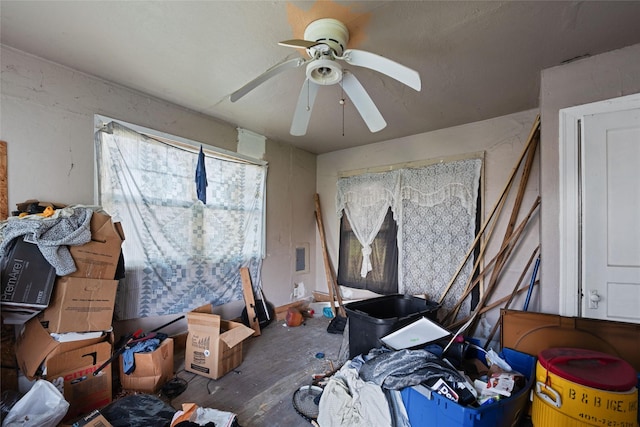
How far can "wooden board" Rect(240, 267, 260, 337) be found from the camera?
321 centimetres

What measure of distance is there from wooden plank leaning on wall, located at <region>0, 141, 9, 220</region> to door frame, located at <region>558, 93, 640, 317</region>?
3.71 meters

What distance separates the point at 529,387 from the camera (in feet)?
4.70

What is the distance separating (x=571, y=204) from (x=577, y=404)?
1.21m

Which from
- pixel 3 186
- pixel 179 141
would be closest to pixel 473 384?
pixel 179 141

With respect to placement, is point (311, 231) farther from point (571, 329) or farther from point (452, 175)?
point (571, 329)

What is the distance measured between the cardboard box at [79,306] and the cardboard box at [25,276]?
7 cm

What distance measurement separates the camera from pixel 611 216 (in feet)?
Result: 5.74

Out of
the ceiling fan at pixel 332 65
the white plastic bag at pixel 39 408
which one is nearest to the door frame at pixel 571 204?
the ceiling fan at pixel 332 65

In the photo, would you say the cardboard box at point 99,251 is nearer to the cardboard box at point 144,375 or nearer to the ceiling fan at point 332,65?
the cardboard box at point 144,375

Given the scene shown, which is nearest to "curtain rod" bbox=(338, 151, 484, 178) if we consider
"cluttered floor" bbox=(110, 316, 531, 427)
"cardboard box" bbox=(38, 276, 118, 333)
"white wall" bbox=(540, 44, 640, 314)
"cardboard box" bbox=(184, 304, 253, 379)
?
"white wall" bbox=(540, 44, 640, 314)

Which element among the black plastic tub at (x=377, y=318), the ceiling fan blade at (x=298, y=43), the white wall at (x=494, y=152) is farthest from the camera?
the white wall at (x=494, y=152)

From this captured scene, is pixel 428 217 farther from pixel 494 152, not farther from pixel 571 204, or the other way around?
pixel 571 204

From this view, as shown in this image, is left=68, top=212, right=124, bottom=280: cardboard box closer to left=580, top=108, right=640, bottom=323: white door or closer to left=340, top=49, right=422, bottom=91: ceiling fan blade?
left=340, top=49, right=422, bottom=91: ceiling fan blade

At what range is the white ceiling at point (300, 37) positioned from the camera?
149 cm
